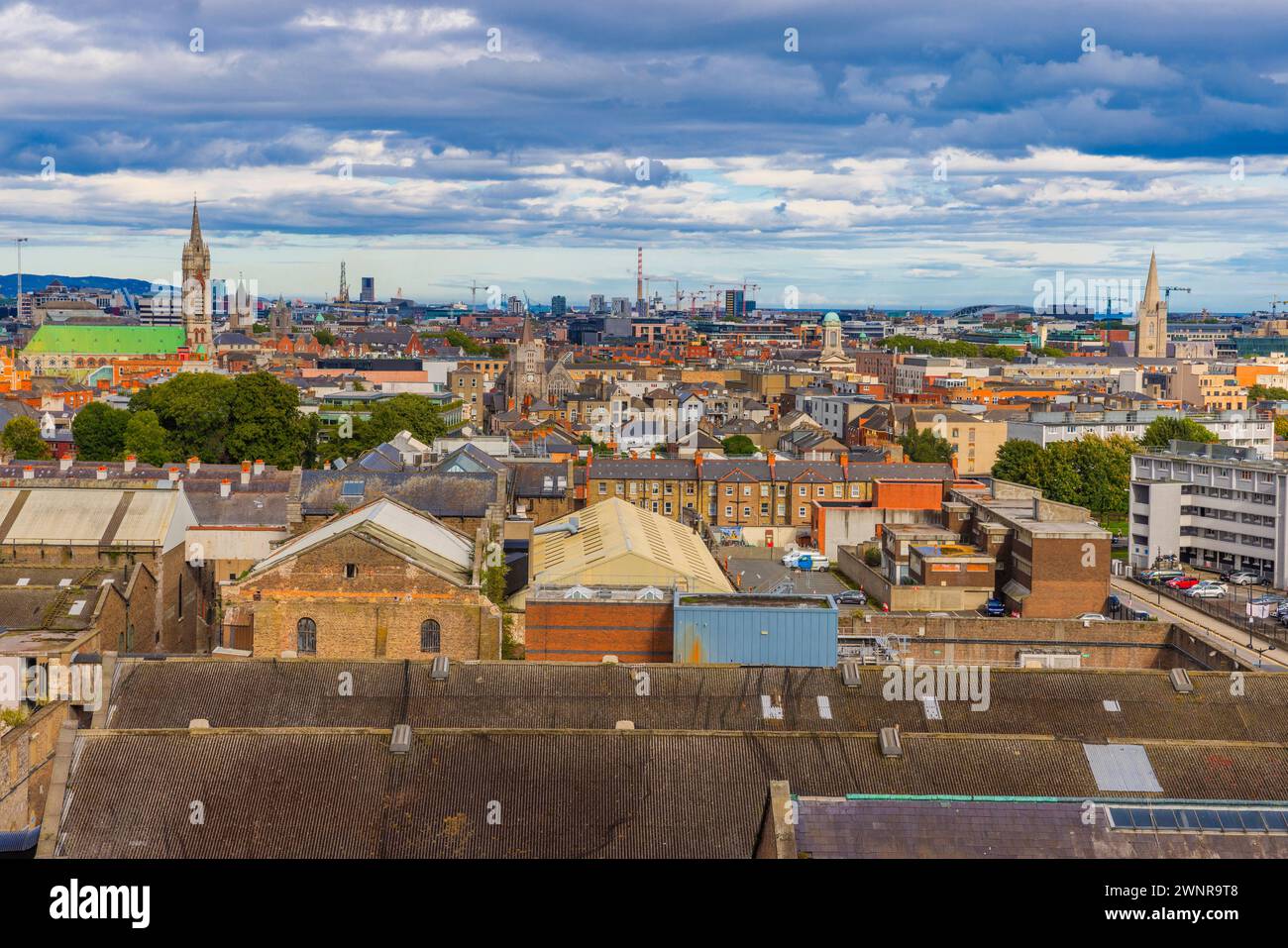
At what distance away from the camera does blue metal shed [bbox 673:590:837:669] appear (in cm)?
3291

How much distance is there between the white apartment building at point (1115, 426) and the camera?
338 ft

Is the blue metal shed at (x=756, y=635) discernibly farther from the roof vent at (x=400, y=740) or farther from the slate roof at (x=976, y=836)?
the slate roof at (x=976, y=836)

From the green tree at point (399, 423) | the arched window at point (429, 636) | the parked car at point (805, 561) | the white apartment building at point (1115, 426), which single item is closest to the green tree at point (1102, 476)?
the white apartment building at point (1115, 426)

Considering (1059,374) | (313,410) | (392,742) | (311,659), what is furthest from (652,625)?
(1059,374)

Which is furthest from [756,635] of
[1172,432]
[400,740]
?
[1172,432]

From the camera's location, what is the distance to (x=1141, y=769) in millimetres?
23281

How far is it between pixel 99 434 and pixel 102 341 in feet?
332

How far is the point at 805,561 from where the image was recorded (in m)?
61.3

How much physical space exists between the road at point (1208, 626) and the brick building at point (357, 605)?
22.3 metres

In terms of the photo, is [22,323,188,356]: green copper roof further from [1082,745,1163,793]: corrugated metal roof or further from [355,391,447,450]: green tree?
[1082,745,1163,793]: corrugated metal roof
